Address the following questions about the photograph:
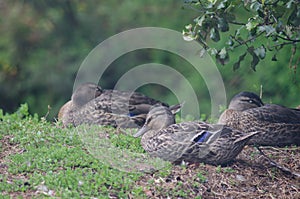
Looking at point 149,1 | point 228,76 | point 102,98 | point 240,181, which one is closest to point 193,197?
point 240,181

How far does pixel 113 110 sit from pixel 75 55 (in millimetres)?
4717

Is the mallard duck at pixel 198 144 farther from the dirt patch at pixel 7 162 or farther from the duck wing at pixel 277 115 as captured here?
the dirt patch at pixel 7 162

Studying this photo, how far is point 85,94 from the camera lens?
35.6 ft

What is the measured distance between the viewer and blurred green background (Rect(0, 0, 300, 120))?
542 inches

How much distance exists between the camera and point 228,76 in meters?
14.4

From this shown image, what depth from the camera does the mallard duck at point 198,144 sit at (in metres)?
7.98

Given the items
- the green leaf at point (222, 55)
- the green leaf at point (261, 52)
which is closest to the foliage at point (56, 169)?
the green leaf at point (222, 55)

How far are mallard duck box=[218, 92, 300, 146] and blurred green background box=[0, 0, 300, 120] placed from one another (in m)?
3.48

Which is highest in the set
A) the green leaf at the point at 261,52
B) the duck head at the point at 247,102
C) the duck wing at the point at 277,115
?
the green leaf at the point at 261,52

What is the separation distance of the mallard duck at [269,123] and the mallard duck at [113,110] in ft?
3.71

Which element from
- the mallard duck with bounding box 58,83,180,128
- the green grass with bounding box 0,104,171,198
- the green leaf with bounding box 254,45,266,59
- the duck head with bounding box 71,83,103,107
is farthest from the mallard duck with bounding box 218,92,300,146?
the duck head with bounding box 71,83,103,107

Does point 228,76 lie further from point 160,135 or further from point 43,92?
point 160,135

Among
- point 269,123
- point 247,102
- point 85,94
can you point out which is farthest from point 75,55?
point 269,123

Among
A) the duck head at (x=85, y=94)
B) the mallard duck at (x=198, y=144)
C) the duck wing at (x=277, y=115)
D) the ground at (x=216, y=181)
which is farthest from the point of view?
the duck head at (x=85, y=94)
